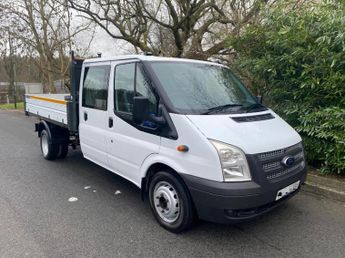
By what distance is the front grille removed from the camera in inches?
104

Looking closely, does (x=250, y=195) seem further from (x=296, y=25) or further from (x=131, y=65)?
(x=296, y=25)

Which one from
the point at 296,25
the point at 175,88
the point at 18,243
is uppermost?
the point at 296,25

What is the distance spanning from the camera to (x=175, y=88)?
122 inches

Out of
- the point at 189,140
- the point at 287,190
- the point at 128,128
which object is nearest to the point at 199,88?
the point at 189,140

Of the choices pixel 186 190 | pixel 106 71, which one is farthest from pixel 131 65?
pixel 186 190

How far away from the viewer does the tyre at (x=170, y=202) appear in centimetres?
283

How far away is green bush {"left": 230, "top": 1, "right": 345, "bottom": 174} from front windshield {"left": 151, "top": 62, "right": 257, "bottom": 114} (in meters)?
1.37

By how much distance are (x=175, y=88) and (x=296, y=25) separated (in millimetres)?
2881

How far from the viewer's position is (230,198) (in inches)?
98.4

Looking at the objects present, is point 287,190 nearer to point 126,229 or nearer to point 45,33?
point 126,229

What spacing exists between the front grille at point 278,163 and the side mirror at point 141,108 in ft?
4.22

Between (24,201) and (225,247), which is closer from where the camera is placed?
(225,247)

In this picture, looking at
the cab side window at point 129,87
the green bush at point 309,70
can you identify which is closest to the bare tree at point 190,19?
the green bush at point 309,70

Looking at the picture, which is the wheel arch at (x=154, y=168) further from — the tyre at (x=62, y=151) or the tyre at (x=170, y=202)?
the tyre at (x=62, y=151)
